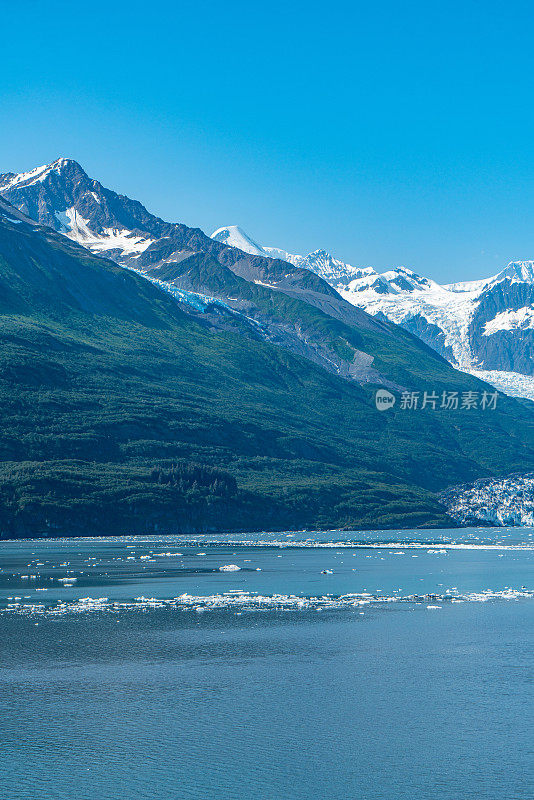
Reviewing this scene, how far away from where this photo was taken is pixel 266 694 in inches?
2726

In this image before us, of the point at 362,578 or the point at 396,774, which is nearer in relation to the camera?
the point at 396,774

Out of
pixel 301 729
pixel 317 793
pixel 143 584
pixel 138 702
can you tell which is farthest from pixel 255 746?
pixel 143 584

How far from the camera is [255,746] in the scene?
5603 cm

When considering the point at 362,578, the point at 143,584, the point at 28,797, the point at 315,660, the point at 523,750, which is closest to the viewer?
the point at 28,797

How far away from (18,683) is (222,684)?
52.6ft

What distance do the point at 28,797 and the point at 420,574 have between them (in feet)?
398

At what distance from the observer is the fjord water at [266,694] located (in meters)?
50.6

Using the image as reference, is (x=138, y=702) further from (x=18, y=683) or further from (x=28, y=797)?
(x=28, y=797)

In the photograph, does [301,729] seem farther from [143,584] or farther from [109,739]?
[143,584]

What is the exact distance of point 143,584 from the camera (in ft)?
455

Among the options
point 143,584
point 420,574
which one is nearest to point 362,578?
point 420,574

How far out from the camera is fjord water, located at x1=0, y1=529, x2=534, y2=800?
166ft

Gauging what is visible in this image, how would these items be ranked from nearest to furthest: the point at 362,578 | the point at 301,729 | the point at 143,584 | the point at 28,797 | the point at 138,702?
the point at 28,797, the point at 301,729, the point at 138,702, the point at 143,584, the point at 362,578

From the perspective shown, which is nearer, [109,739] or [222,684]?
[109,739]
